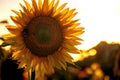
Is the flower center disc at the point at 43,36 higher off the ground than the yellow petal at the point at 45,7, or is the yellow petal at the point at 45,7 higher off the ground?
the yellow petal at the point at 45,7

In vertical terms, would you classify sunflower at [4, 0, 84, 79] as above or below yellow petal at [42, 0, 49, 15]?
below

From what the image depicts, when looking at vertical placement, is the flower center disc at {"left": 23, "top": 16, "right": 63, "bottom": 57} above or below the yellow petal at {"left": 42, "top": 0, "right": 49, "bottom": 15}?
below

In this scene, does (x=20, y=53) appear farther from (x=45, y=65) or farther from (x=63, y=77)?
(x=63, y=77)

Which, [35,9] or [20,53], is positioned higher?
[35,9]

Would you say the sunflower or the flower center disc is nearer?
the sunflower

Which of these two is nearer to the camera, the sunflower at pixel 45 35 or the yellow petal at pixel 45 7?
the sunflower at pixel 45 35

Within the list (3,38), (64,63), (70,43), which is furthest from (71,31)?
(3,38)
